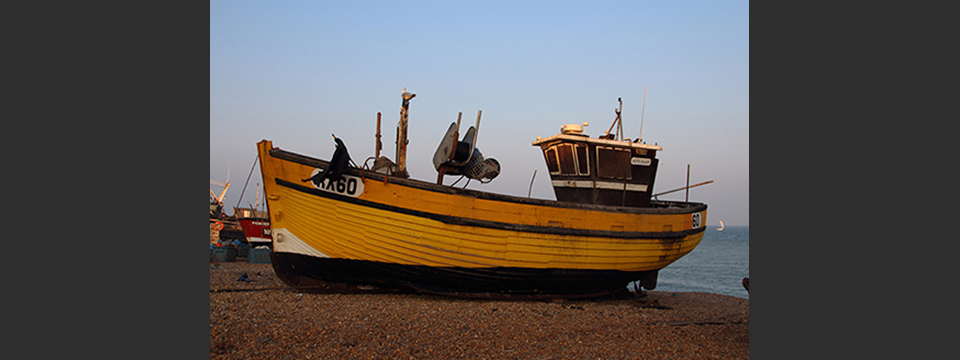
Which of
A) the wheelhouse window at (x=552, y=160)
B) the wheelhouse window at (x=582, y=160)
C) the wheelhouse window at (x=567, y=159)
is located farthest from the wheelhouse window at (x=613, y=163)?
the wheelhouse window at (x=552, y=160)

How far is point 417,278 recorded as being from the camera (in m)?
8.66

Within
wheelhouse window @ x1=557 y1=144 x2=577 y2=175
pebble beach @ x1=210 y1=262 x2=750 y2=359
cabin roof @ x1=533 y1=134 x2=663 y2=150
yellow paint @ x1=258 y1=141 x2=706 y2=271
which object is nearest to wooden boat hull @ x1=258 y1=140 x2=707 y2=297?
yellow paint @ x1=258 y1=141 x2=706 y2=271

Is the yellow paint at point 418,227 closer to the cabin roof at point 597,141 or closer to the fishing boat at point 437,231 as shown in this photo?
the fishing boat at point 437,231

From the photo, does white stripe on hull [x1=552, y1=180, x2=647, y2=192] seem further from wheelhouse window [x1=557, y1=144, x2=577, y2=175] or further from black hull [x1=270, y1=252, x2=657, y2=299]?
black hull [x1=270, y1=252, x2=657, y2=299]

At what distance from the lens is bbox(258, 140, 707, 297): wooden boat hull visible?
8.30 meters

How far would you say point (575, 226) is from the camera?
30.2 feet

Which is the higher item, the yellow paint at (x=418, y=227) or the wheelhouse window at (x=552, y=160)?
the wheelhouse window at (x=552, y=160)

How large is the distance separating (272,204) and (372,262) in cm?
209

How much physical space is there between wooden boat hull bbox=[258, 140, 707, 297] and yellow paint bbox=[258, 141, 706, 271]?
0.02 m

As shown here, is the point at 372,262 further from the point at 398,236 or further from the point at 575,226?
the point at 575,226

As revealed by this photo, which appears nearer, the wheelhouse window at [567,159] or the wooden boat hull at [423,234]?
the wooden boat hull at [423,234]

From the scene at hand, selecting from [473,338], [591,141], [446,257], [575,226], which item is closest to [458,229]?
[446,257]

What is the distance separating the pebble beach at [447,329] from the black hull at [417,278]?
226 mm

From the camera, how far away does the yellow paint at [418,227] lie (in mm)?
8297
